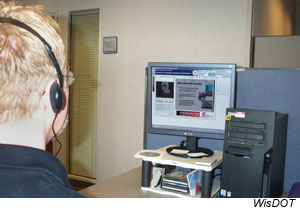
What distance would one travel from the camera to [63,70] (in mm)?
589

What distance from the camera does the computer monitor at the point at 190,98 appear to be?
1.31 meters

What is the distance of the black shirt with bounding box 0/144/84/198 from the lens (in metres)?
0.42

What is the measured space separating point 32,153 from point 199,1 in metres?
2.54

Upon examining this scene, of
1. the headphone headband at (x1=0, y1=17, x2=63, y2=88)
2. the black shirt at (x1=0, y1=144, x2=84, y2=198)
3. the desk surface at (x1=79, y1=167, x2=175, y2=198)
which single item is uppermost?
the headphone headband at (x1=0, y1=17, x2=63, y2=88)

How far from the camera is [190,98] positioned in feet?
4.47

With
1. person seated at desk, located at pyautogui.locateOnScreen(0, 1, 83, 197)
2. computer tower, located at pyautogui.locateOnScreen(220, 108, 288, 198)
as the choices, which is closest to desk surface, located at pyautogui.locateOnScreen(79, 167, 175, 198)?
computer tower, located at pyautogui.locateOnScreen(220, 108, 288, 198)

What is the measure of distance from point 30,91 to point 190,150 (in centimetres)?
97

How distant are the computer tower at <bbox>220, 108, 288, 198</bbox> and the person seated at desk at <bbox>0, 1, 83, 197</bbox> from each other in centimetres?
75

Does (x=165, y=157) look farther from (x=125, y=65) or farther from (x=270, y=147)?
(x=125, y=65)

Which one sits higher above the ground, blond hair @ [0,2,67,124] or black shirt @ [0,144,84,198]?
blond hair @ [0,2,67,124]

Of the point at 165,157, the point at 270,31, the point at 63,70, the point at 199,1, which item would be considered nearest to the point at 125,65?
the point at 199,1

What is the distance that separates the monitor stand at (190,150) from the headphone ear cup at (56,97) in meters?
0.81

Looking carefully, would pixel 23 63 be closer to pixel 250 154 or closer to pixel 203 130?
pixel 250 154

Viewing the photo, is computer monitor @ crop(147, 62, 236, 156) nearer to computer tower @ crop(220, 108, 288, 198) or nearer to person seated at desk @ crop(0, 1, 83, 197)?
computer tower @ crop(220, 108, 288, 198)
